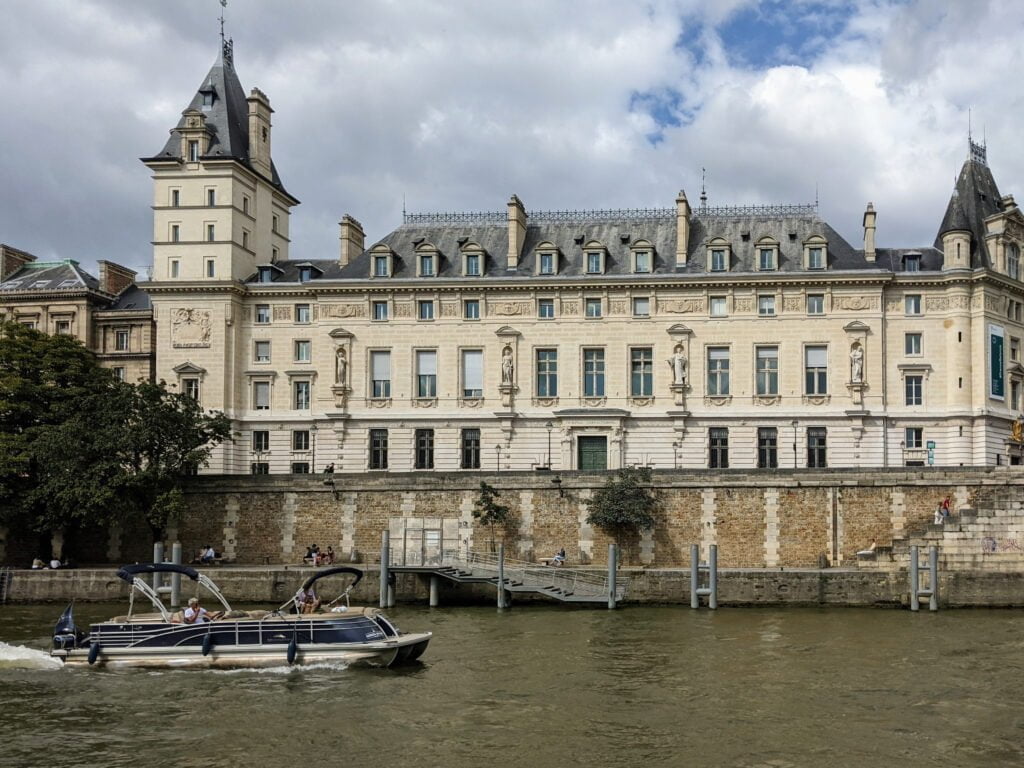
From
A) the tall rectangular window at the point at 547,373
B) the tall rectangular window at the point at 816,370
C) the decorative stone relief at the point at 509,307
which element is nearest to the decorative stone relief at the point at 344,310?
the decorative stone relief at the point at 509,307

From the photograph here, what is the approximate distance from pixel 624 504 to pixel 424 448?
46.0ft

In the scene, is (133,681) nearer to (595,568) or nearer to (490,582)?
(490,582)

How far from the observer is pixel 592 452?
185 feet

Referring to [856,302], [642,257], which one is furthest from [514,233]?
[856,302]

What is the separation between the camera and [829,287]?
184 ft

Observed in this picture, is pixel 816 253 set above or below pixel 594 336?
above

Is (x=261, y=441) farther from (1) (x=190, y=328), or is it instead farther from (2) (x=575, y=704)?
(2) (x=575, y=704)

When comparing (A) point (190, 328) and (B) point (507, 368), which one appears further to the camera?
(A) point (190, 328)

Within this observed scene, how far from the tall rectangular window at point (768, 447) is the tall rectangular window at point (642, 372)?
5.33m

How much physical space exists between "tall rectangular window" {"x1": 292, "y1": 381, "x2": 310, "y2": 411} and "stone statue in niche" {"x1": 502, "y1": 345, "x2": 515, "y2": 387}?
9436 millimetres

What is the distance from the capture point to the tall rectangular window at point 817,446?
54.9 metres

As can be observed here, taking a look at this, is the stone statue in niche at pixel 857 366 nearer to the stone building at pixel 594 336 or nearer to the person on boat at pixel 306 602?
the stone building at pixel 594 336

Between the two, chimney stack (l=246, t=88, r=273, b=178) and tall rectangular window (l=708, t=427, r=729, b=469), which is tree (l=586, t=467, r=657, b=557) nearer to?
tall rectangular window (l=708, t=427, r=729, b=469)

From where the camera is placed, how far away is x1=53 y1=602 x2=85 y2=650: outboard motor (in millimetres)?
31484
